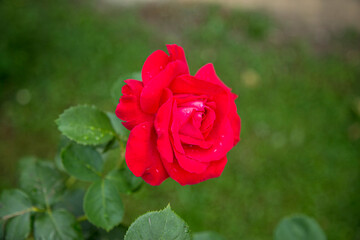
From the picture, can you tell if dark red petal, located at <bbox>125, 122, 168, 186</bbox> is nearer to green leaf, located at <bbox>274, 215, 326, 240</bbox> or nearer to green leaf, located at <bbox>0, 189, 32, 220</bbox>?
green leaf, located at <bbox>0, 189, 32, 220</bbox>

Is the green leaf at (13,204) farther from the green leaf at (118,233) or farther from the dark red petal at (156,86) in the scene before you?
the dark red petal at (156,86)

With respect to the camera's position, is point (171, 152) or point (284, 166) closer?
point (171, 152)

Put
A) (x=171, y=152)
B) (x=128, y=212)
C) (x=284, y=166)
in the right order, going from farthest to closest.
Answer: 1. (x=284, y=166)
2. (x=128, y=212)
3. (x=171, y=152)

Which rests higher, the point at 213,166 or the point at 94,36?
the point at 213,166

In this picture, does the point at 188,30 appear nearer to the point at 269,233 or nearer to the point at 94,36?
the point at 94,36

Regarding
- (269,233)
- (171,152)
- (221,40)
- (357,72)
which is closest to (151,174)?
(171,152)

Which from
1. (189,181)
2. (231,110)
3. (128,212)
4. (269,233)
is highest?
(231,110)

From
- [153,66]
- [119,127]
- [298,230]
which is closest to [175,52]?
[153,66]

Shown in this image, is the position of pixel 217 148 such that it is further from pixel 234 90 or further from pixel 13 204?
pixel 234 90
